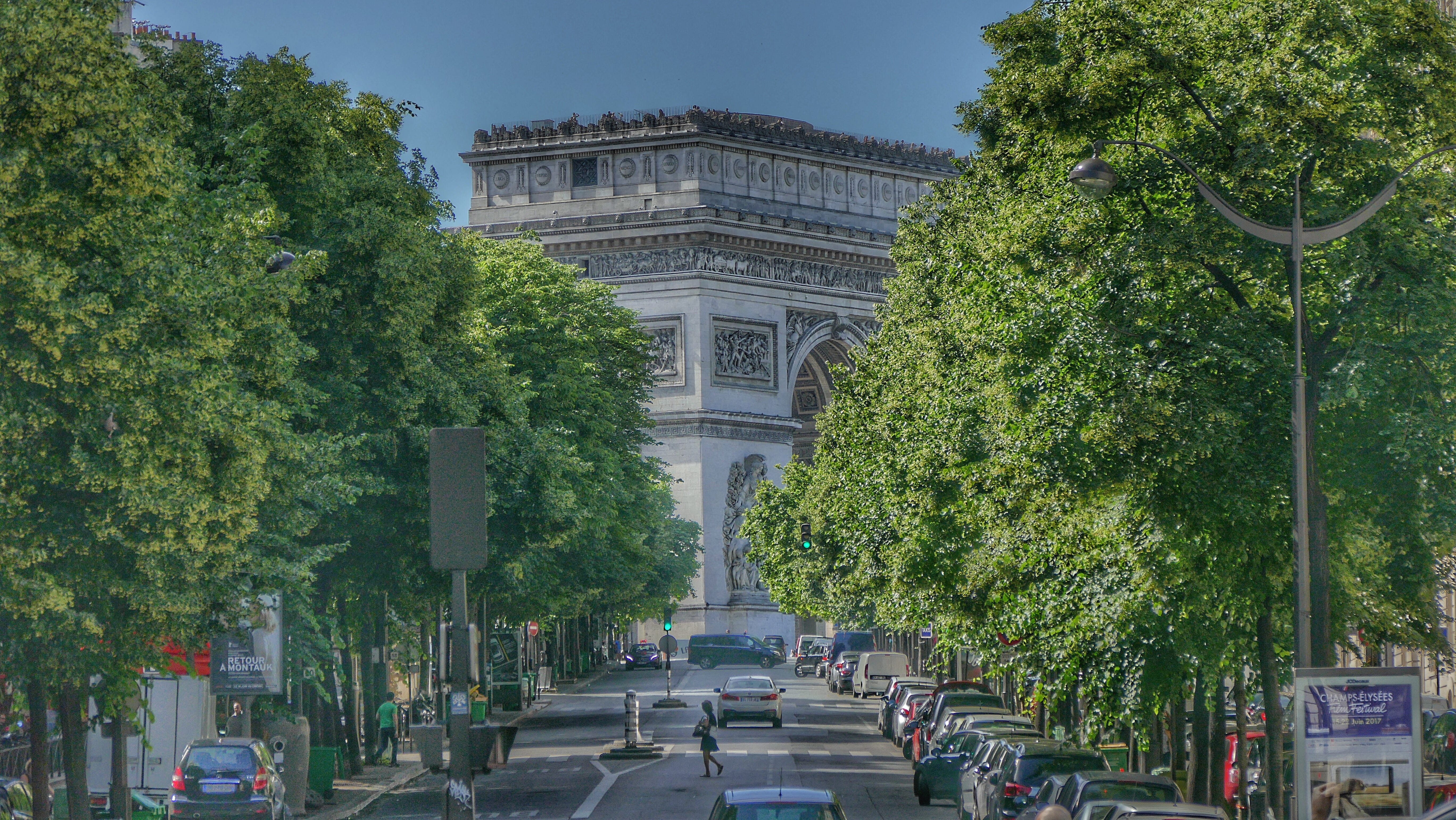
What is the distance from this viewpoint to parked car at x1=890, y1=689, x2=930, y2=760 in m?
42.4

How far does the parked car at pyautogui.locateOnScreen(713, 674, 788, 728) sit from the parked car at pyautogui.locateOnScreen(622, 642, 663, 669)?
154 feet

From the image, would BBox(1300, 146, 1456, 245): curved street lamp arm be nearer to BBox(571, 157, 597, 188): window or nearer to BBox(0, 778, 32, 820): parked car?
BBox(0, 778, 32, 820): parked car

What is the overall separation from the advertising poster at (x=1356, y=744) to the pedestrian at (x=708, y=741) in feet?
60.8

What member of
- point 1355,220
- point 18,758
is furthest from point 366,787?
point 1355,220

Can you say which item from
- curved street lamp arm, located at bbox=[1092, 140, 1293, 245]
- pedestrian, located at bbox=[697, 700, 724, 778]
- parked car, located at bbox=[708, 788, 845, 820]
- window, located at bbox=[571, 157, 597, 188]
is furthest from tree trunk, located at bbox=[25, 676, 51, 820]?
window, located at bbox=[571, 157, 597, 188]

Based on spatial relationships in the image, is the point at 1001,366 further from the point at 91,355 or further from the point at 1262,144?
the point at 91,355

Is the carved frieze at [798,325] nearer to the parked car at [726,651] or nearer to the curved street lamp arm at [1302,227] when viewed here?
the parked car at [726,651]

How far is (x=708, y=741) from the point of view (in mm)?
35219

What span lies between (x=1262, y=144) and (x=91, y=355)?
1295cm

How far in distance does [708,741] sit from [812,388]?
267ft

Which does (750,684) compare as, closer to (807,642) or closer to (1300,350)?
(1300,350)

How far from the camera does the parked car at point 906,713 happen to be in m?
42.4

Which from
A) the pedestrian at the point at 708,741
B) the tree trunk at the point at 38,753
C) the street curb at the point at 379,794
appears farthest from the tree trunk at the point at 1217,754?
the tree trunk at the point at 38,753

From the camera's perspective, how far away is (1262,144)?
64.8ft
